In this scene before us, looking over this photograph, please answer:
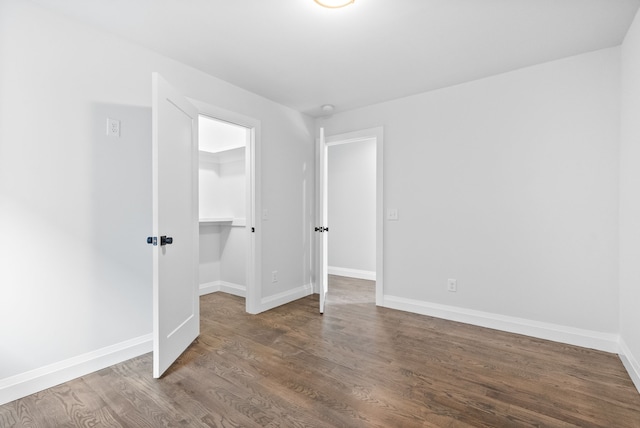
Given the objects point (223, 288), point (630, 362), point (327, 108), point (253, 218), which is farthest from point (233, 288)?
point (630, 362)

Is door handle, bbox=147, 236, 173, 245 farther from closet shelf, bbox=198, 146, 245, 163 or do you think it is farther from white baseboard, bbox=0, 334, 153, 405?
closet shelf, bbox=198, 146, 245, 163

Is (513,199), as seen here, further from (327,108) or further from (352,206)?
(352,206)

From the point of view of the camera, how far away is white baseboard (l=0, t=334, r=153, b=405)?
179cm

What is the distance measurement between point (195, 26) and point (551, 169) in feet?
10.1

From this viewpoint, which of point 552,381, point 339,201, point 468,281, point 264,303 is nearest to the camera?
Result: point 552,381

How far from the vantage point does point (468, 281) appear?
3.10m

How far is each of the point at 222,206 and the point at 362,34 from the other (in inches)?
116

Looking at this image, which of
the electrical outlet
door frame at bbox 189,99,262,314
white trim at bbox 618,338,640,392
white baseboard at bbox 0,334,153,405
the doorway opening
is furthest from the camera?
the doorway opening

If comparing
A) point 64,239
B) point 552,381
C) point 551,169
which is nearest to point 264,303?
point 64,239

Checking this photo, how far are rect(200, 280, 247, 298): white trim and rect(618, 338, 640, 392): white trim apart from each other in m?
3.63

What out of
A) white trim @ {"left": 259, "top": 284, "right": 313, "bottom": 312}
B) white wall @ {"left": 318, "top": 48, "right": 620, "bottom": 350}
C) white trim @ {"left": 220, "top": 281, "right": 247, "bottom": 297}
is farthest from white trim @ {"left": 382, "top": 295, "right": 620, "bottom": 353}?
white trim @ {"left": 220, "top": 281, "right": 247, "bottom": 297}

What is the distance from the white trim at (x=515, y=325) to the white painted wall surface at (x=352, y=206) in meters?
1.68

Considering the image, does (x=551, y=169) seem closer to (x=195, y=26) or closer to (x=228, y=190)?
(x=195, y=26)

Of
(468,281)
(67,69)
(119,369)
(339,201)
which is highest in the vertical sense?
(67,69)
